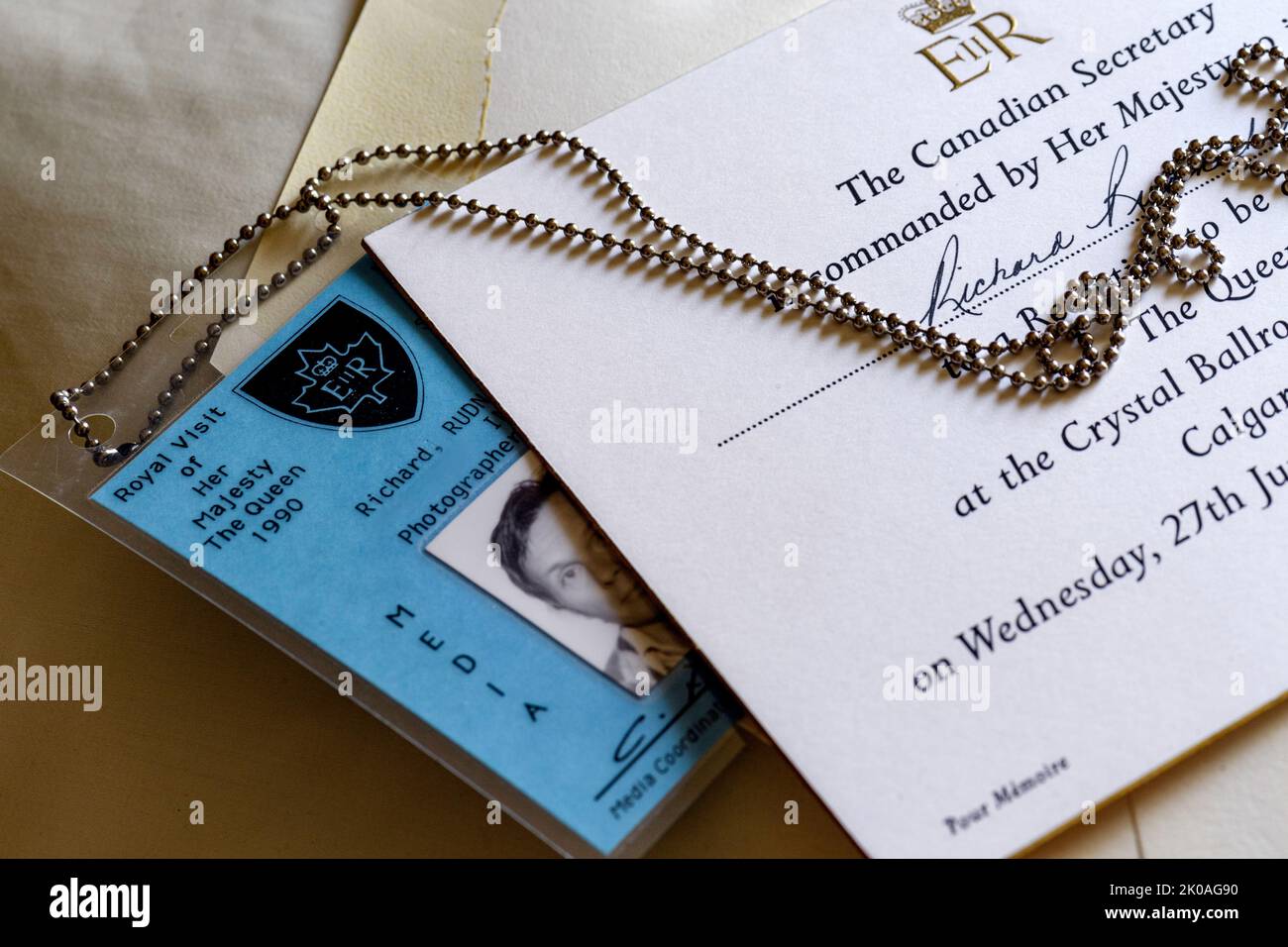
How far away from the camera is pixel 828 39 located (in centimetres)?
65

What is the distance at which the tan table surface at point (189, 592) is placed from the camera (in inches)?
21.1

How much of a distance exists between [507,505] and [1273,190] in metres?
0.49

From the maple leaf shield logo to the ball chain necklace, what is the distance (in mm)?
60

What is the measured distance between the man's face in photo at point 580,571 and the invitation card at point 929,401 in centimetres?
1

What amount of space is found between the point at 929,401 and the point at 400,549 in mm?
301

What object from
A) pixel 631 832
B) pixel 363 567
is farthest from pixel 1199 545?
pixel 363 567

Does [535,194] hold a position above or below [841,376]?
above

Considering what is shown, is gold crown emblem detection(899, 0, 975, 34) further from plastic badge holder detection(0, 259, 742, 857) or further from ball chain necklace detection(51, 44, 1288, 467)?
plastic badge holder detection(0, 259, 742, 857)

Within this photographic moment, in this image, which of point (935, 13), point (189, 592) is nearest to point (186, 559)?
point (189, 592)

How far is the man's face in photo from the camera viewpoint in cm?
54

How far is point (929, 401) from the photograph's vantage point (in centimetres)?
57

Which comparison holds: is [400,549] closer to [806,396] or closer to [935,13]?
[806,396]

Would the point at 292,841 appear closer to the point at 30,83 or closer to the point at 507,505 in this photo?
the point at 507,505
